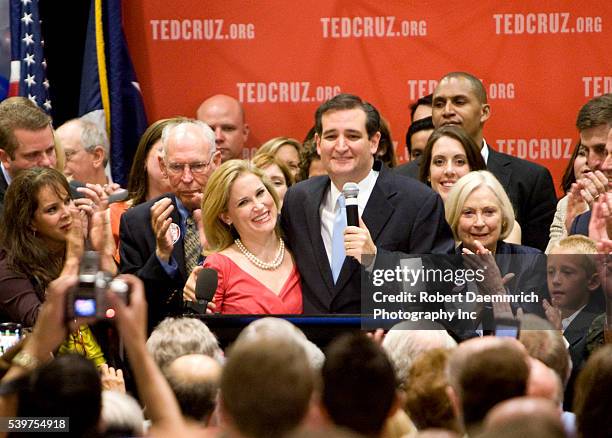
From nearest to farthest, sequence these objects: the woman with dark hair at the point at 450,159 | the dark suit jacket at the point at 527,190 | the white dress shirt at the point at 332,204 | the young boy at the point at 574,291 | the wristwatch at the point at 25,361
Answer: the wristwatch at the point at 25,361 < the young boy at the point at 574,291 < the white dress shirt at the point at 332,204 < the woman with dark hair at the point at 450,159 < the dark suit jacket at the point at 527,190

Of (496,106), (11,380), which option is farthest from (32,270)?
(496,106)

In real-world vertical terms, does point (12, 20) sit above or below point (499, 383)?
above

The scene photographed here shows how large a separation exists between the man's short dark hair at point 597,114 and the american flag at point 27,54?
332 centimetres

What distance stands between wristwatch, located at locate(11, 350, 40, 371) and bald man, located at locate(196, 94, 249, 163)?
4270 mm

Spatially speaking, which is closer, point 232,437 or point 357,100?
point 232,437

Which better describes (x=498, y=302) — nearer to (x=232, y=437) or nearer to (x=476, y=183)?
(x=476, y=183)

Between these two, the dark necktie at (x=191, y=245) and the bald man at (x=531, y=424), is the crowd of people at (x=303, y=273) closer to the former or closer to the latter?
the dark necktie at (x=191, y=245)

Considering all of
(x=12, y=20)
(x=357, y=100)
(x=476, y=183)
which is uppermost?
(x=12, y=20)

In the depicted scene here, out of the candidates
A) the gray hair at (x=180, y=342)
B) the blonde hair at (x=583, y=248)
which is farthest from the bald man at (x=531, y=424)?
the blonde hair at (x=583, y=248)

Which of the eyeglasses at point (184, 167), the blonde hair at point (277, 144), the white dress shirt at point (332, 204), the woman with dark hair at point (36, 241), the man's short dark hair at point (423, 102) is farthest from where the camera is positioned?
the man's short dark hair at point (423, 102)

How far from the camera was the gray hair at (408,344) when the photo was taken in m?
4.00

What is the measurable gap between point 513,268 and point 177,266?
1434mm

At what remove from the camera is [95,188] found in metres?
5.87

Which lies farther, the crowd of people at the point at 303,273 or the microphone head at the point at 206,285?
the microphone head at the point at 206,285
